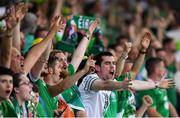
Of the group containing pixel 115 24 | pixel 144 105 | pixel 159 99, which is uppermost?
pixel 115 24

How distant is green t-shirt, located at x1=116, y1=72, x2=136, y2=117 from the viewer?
11094 mm

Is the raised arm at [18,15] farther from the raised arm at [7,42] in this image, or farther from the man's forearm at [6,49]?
the man's forearm at [6,49]

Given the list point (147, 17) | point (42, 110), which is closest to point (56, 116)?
point (42, 110)

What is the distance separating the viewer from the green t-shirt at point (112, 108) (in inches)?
419

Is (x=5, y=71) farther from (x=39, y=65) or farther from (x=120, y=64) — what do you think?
(x=120, y=64)

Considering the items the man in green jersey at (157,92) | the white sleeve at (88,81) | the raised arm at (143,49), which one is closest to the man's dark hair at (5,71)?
the white sleeve at (88,81)

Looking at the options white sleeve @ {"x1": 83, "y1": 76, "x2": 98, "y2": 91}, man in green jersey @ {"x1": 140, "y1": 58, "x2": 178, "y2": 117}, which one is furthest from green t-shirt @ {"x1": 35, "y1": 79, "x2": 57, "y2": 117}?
man in green jersey @ {"x1": 140, "y1": 58, "x2": 178, "y2": 117}

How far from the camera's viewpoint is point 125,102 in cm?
1120

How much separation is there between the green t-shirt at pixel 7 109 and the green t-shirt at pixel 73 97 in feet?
5.30

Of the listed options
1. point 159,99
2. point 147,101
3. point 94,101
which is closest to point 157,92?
point 159,99

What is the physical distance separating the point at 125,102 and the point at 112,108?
1.57 feet

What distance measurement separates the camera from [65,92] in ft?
33.0

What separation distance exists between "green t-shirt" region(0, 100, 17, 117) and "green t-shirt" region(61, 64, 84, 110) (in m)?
1.62

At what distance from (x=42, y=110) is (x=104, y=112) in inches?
58.5
